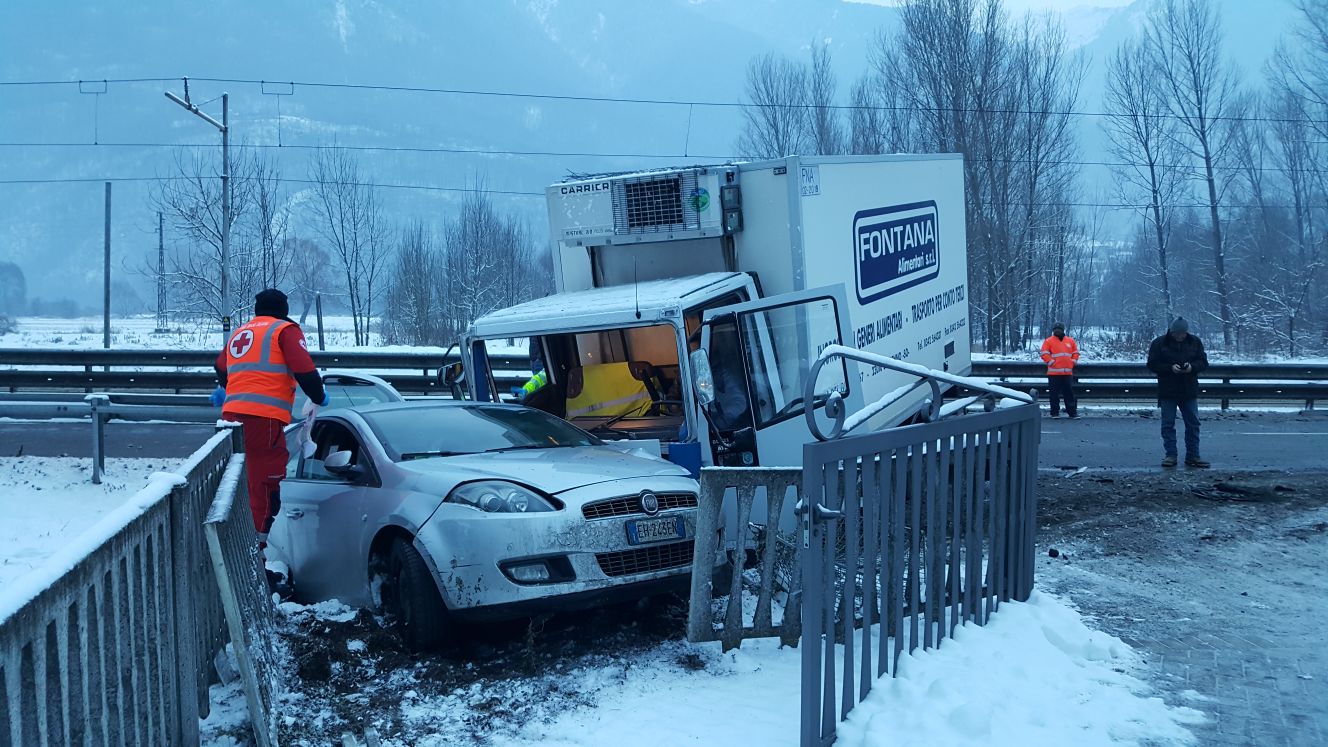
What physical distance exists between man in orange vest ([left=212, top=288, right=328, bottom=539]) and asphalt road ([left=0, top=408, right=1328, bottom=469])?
8.52 meters

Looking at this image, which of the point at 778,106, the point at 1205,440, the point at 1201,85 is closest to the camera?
the point at 1205,440

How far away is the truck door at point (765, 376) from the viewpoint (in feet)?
24.5

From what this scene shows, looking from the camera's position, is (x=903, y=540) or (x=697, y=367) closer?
(x=903, y=540)

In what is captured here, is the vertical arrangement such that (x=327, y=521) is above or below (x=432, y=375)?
below

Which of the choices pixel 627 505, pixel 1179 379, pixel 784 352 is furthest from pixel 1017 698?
pixel 1179 379

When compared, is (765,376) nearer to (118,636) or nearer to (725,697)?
(725,697)

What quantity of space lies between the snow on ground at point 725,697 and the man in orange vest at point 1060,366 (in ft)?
42.0

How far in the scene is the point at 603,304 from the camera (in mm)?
8086

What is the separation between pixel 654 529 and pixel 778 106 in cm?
3997

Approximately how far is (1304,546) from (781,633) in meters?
4.72

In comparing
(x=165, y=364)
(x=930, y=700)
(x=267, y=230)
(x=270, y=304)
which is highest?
(x=267, y=230)

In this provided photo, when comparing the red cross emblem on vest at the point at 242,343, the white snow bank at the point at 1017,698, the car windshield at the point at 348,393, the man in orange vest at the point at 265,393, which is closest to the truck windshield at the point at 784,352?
the white snow bank at the point at 1017,698

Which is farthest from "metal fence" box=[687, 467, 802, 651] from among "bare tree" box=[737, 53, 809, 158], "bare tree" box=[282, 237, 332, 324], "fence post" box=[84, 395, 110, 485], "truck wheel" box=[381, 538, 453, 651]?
"bare tree" box=[737, 53, 809, 158]

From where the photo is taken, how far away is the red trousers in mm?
7129
